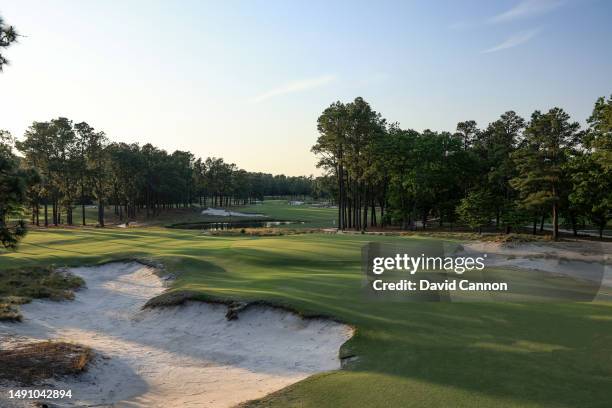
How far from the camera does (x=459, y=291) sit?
732 inches

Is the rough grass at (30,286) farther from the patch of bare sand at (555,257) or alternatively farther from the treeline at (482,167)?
A: the treeline at (482,167)

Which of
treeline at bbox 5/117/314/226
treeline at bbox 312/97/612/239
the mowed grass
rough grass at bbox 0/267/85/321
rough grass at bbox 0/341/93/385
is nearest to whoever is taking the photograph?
the mowed grass

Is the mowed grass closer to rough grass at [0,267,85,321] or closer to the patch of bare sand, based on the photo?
rough grass at [0,267,85,321]

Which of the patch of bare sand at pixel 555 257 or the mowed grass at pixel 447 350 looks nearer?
the mowed grass at pixel 447 350

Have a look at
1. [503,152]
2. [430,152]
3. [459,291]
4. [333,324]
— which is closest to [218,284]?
[333,324]

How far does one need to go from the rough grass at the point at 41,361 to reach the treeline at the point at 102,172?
25351 mm

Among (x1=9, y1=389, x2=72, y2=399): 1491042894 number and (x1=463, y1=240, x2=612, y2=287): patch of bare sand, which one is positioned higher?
(x1=463, y1=240, x2=612, y2=287): patch of bare sand

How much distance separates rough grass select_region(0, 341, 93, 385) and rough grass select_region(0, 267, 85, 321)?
4.65 m

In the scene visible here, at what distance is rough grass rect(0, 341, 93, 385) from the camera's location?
458 inches

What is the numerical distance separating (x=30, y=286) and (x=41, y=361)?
40.2 ft

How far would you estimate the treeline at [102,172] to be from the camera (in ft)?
233

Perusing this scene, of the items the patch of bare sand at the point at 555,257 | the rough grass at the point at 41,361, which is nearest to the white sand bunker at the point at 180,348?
the rough grass at the point at 41,361

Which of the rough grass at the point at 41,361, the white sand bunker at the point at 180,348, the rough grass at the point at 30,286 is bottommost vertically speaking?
the white sand bunker at the point at 180,348

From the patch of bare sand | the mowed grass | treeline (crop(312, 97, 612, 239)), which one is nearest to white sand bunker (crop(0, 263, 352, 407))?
the mowed grass
